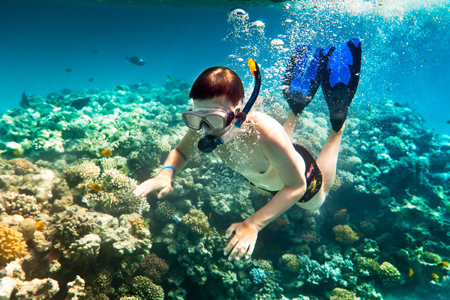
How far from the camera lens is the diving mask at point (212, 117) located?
1.69 meters

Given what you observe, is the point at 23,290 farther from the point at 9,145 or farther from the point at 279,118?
the point at 279,118

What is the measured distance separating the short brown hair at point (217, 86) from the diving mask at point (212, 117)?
0.12 meters

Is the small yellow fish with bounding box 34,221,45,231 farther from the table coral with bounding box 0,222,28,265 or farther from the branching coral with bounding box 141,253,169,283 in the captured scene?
the branching coral with bounding box 141,253,169,283

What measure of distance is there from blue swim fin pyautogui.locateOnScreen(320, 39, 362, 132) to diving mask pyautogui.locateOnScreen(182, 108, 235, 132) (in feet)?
8.64

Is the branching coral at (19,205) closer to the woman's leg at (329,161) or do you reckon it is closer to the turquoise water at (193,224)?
the turquoise water at (193,224)

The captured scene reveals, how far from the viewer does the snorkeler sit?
174 cm

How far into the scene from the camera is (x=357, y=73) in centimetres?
382

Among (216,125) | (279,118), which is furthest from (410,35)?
(216,125)

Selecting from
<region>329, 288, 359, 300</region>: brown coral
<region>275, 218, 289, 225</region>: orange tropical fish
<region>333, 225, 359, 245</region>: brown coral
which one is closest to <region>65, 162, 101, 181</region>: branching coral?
<region>275, 218, 289, 225</region>: orange tropical fish

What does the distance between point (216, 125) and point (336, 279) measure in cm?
548

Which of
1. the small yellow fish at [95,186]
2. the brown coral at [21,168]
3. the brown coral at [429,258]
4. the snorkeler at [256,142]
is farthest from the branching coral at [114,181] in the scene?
the brown coral at [429,258]

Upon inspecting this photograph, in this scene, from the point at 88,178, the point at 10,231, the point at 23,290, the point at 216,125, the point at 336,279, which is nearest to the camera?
the point at 216,125

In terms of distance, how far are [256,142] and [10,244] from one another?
11.4ft

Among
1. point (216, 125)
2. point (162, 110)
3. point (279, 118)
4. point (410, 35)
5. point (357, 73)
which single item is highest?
point (410, 35)
